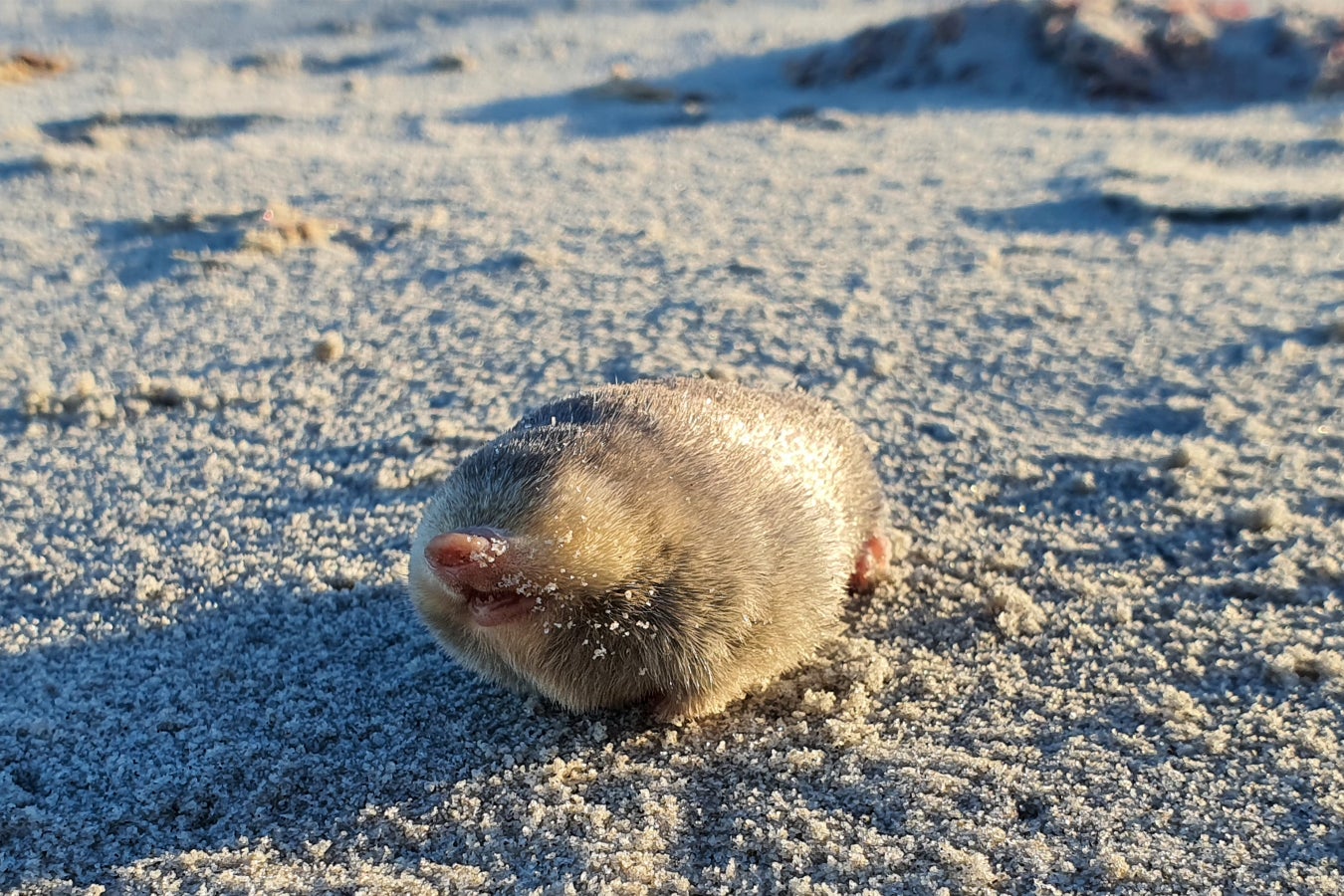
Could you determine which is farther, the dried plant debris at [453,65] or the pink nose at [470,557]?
the dried plant debris at [453,65]

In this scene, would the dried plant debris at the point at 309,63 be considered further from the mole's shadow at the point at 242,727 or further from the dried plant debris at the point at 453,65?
the mole's shadow at the point at 242,727

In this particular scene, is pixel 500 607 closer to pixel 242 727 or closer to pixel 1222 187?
pixel 242 727

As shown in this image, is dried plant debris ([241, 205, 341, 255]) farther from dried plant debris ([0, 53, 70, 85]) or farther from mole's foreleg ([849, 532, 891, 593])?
dried plant debris ([0, 53, 70, 85])

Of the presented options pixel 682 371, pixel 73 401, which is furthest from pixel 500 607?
pixel 73 401

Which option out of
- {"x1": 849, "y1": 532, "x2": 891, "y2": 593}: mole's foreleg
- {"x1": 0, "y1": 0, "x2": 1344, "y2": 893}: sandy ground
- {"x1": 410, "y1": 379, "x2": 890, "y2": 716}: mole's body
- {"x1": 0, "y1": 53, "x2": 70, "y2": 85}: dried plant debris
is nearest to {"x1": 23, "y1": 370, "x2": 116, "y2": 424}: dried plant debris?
{"x1": 0, "y1": 0, "x2": 1344, "y2": 893}: sandy ground

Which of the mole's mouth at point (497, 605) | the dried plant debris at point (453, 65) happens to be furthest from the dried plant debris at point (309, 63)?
the mole's mouth at point (497, 605)

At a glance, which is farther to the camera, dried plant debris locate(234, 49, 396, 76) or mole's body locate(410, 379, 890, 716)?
dried plant debris locate(234, 49, 396, 76)
